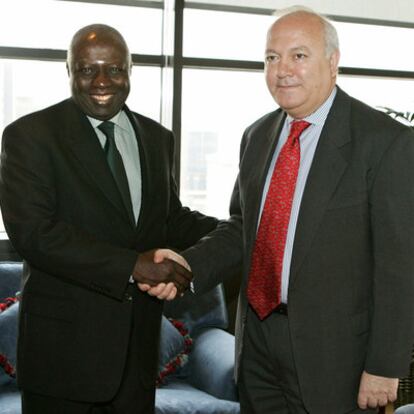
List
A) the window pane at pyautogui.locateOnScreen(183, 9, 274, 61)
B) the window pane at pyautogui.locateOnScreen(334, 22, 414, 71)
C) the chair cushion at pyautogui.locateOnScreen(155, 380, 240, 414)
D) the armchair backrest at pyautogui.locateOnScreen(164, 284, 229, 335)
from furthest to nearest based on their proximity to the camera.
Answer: the window pane at pyautogui.locateOnScreen(334, 22, 414, 71) → the window pane at pyautogui.locateOnScreen(183, 9, 274, 61) → the armchair backrest at pyautogui.locateOnScreen(164, 284, 229, 335) → the chair cushion at pyautogui.locateOnScreen(155, 380, 240, 414)

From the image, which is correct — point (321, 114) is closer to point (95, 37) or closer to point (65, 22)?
point (95, 37)

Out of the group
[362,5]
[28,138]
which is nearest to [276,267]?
[28,138]

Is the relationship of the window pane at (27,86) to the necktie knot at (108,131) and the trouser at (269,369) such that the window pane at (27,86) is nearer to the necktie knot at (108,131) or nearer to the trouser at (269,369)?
the necktie knot at (108,131)

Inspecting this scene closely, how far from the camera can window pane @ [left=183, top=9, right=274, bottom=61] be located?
15.3 feet

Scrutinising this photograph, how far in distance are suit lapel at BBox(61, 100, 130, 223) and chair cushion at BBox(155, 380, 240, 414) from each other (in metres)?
1.21

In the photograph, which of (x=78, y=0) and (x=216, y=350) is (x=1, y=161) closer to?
(x=216, y=350)

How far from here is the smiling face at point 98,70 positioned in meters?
2.31

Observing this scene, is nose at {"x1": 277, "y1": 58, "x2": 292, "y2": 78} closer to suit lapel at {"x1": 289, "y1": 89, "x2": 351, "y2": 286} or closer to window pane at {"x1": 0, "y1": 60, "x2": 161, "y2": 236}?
suit lapel at {"x1": 289, "y1": 89, "x2": 351, "y2": 286}

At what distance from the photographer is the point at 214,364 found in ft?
11.5

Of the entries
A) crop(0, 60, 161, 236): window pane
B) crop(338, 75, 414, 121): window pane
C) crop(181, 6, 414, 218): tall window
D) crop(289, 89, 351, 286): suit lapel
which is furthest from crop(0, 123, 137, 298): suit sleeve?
crop(338, 75, 414, 121): window pane

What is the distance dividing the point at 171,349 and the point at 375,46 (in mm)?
2890

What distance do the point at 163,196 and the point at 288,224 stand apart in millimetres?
461

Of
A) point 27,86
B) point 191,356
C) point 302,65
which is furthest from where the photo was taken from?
point 27,86

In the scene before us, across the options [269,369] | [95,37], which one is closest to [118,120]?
[95,37]
